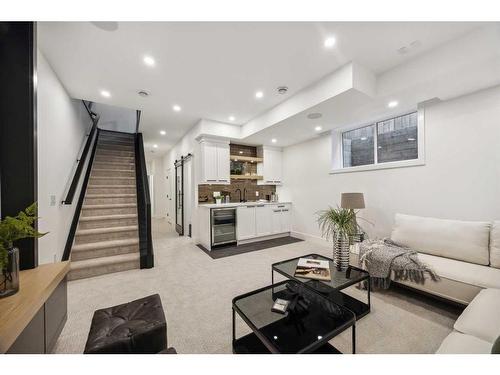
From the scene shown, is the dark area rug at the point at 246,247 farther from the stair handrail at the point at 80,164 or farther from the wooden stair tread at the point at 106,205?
the stair handrail at the point at 80,164

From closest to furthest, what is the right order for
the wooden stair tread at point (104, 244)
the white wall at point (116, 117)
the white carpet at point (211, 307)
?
1. the white carpet at point (211, 307)
2. the wooden stair tread at point (104, 244)
3. the white wall at point (116, 117)

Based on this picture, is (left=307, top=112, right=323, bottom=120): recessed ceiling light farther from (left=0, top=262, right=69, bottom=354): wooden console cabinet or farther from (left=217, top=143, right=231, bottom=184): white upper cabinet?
(left=0, top=262, right=69, bottom=354): wooden console cabinet

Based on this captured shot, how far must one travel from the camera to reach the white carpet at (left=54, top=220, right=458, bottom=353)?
1.64 m

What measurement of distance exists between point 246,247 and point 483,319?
3511 mm

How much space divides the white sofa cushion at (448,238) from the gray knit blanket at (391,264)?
0.19m

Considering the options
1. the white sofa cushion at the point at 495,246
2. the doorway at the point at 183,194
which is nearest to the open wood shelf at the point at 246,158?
the doorway at the point at 183,194

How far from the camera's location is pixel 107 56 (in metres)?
2.27

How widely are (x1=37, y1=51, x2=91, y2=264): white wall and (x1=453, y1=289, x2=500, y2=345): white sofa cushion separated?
12.5ft

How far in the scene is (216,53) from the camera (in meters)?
2.24

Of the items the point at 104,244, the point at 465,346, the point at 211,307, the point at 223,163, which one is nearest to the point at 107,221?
the point at 104,244

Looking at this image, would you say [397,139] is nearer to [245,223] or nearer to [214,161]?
[245,223]

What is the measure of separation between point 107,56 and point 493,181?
4813 millimetres

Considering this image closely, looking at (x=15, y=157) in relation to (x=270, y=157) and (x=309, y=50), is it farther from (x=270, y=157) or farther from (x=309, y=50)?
(x=270, y=157)

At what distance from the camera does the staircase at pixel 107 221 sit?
10.1 ft
